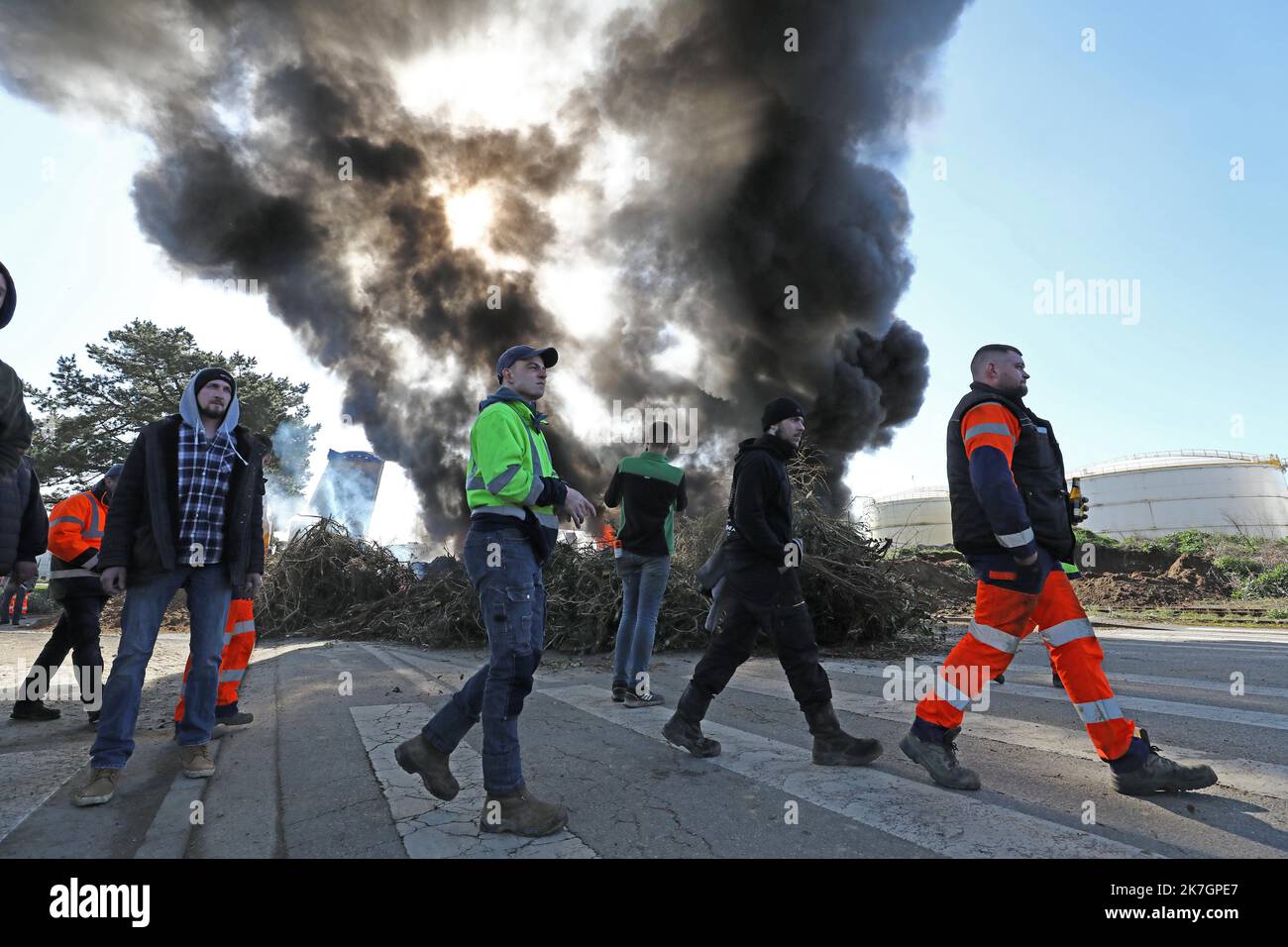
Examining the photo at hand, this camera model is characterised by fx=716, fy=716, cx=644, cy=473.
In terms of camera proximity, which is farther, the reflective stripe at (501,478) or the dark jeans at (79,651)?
the dark jeans at (79,651)

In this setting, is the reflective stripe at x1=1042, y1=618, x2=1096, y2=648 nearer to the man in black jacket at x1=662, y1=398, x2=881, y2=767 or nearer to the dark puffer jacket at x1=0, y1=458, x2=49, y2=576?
the man in black jacket at x1=662, y1=398, x2=881, y2=767

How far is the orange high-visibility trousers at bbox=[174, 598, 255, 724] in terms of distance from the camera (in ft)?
14.0

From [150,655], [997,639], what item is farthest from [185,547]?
[997,639]

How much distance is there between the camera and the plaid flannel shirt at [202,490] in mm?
3375

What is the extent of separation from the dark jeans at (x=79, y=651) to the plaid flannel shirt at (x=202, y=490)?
6.19 ft

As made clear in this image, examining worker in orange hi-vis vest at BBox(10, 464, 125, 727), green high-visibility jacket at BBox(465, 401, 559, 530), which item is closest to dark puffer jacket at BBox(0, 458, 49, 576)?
worker in orange hi-vis vest at BBox(10, 464, 125, 727)

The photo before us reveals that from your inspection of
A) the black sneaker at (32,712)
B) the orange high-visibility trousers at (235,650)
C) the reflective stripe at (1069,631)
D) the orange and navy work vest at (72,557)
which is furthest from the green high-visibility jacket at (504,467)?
the black sneaker at (32,712)

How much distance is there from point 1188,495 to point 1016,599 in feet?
165

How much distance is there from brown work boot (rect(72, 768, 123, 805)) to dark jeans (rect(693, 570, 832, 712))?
2514 millimetres

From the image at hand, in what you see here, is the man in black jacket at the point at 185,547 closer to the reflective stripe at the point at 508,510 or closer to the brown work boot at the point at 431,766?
the brown work boot at the point at 431,766

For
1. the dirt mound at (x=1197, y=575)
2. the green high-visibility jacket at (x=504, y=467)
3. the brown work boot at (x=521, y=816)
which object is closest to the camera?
the brown work boot at (x=521, y=816)

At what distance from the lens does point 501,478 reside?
2.49 meters

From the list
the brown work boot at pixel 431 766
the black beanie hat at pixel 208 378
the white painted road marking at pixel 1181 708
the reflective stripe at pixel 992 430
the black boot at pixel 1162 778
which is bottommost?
the white painted road marking at pixel 1181 708

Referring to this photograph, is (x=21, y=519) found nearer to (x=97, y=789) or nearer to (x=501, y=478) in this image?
(x=97, y=789)
